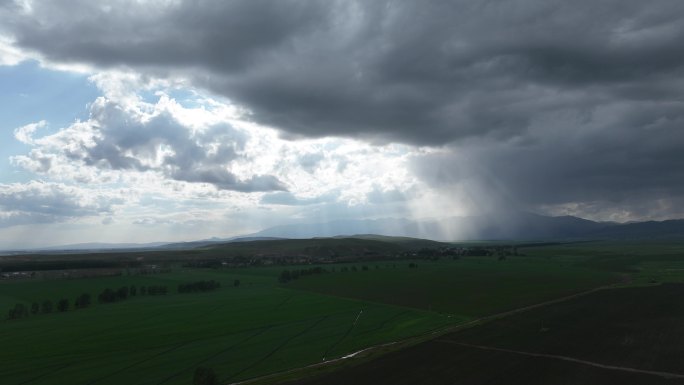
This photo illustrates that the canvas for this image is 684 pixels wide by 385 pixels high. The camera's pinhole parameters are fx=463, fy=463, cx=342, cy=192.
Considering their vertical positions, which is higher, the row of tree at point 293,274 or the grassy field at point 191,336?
the row of tree at point 293,274

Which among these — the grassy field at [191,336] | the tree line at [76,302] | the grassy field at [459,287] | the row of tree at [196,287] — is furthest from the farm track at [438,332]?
the row of tree at [196,287]

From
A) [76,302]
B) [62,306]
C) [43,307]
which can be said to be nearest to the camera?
[62,306]

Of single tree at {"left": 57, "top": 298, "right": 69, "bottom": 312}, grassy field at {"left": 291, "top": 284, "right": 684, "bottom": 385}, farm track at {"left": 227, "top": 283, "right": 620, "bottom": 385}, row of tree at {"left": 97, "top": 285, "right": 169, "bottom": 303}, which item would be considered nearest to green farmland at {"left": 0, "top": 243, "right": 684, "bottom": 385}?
farm track at {"left": 227, "top": 283, "right": 620, "bottom": 385}

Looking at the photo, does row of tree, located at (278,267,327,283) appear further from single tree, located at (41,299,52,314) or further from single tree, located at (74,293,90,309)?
single tree, located at (41,299,52,314)

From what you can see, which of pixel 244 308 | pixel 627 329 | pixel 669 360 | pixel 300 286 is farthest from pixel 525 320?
pixel 300 286

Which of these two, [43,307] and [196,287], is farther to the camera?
[196,287]

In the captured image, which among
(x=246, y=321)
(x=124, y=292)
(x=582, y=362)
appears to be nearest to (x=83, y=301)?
(x=124, y=292)

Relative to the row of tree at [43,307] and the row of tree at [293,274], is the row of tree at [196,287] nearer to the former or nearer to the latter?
the row of tree at [293,274]

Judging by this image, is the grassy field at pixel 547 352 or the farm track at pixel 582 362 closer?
the farm track at pixel 582 362

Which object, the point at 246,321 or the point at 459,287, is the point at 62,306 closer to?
the point at 246,321

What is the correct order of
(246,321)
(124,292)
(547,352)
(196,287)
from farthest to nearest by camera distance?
(196,287) < (124,292) < (246,321) < (547,352)
